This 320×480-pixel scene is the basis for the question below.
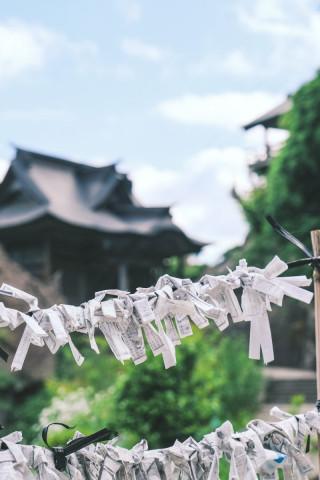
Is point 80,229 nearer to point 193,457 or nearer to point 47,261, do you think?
point 47,261

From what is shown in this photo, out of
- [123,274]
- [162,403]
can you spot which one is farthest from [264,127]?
[162,403]

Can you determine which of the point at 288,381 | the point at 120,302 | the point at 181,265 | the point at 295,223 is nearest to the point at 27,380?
the point at 295,223

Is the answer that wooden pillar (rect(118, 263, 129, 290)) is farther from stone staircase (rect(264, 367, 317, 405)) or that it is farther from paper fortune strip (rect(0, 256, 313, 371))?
paper fortune strip (rect(0, 256, 313, 371))

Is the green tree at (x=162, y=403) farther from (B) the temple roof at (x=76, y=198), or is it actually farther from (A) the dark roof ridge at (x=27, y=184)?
(A) the dark roof ridge at (x=27, y=184)

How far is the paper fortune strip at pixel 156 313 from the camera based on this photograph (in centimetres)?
104

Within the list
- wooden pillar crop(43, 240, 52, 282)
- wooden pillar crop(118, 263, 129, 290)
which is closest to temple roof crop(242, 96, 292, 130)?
wooden pillar crop(118, 263, 129, 290)

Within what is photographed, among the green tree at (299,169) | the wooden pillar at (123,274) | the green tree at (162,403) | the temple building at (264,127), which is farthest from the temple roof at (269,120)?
the green tree at (162,403)

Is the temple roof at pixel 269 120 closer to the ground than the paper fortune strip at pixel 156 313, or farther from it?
closer to the ground

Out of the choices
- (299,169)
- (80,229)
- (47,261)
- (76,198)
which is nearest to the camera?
(299,169)

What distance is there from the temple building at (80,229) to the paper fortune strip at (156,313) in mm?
9891

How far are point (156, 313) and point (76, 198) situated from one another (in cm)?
A: 1242

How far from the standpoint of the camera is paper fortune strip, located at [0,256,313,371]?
1038 millimetres

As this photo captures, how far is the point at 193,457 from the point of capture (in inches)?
47.9

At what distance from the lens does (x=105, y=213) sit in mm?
13211
